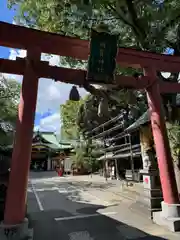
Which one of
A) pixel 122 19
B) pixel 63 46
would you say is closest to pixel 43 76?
pixel 63 46

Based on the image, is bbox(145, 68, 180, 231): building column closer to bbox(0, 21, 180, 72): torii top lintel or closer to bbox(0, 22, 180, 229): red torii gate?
bbox(0, 22, 180, 229): red torii gate

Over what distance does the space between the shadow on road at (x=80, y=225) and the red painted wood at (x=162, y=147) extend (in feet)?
3.83

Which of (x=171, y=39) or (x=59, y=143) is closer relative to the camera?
(x=171, y=39)

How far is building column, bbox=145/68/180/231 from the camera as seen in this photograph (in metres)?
5.46

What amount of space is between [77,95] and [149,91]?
2018 mm

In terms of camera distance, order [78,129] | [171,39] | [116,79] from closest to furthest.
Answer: [116,79]
[171,39]
[78,129]

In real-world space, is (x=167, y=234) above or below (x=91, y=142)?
below

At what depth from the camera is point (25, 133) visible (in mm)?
4809

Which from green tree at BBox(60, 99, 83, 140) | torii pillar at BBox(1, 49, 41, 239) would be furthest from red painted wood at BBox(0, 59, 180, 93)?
green tree at BBox(60, 99, 83, 140)

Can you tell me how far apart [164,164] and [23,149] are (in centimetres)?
350

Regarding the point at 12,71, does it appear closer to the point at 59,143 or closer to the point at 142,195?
the point at 142,195

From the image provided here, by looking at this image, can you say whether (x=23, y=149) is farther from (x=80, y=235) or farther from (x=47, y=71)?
(x=80, y=235)

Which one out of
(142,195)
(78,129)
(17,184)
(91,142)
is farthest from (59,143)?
(17,184)

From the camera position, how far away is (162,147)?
5.84m
